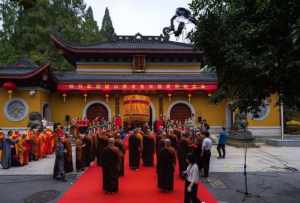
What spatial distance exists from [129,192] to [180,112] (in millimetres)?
16372

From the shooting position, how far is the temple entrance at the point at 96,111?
2459 centimetres

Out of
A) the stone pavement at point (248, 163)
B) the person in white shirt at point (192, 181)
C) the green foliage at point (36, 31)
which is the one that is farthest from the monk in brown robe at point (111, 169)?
the green foliage at point (36, 31)

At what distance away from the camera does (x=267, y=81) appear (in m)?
6.53

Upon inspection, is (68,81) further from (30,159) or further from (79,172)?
(79,172)

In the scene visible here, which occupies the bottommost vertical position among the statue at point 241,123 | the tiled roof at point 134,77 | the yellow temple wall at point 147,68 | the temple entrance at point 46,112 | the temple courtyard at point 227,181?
the temple courtyard at point 227,181

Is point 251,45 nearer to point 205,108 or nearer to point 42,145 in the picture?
point 42,145

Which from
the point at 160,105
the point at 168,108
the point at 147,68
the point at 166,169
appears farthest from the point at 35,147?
the point at 147,68

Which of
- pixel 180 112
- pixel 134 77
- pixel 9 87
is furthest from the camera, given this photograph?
pixel 134 77

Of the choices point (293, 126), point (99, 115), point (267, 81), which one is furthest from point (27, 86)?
point (293, 126)

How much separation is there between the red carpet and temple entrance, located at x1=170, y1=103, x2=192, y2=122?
45.1 feet

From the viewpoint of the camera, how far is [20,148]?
43.7ft

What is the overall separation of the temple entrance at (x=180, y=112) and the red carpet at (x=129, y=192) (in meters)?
13.8

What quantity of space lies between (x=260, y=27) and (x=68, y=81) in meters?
19.2

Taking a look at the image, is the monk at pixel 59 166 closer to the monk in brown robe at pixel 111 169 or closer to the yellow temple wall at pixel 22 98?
the monk in brown robe at pixel 111 169
